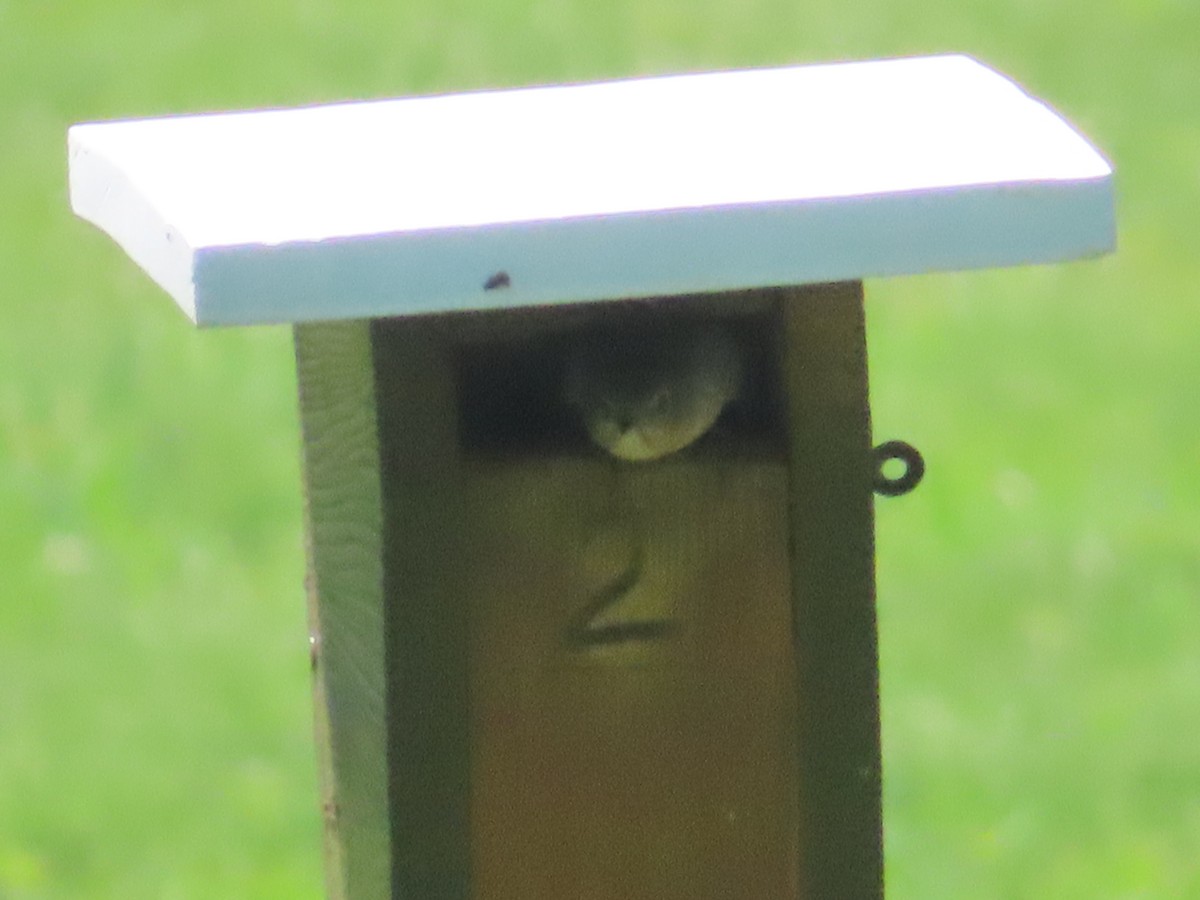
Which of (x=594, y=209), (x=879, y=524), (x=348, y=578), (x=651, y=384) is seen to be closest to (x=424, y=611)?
(x=348, y=578)

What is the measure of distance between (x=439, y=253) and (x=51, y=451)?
457cm

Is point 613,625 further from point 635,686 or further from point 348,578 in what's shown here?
point 348,578

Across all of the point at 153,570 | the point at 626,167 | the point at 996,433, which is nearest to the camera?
the point at 626,167

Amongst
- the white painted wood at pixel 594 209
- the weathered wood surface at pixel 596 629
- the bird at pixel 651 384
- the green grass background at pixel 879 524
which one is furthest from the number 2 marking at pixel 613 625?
the green grass background at pixel 879 524

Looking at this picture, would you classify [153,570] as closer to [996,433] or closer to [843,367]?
[996,433]

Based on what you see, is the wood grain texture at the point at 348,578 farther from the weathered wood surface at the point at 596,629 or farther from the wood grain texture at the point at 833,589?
the wood grain texture at the point at 833,589

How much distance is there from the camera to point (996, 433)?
622 centimetres

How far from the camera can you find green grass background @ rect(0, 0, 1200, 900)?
473 centimetres

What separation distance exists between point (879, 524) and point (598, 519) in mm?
Result: 3548

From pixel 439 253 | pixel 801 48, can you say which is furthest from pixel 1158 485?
pixel 439 253

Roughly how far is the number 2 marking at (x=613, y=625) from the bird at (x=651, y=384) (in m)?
0.11

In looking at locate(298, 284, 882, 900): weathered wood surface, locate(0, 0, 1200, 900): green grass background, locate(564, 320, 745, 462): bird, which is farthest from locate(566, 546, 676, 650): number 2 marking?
locate(0, 0, 1200, 900): green grass background

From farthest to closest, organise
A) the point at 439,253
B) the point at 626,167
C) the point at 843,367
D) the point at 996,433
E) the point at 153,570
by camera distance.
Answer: the point at 996,433, the point at 153,570, the point at 843,367, the point at 626,167, the point at 439,253

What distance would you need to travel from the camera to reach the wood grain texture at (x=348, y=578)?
89.8 inches
